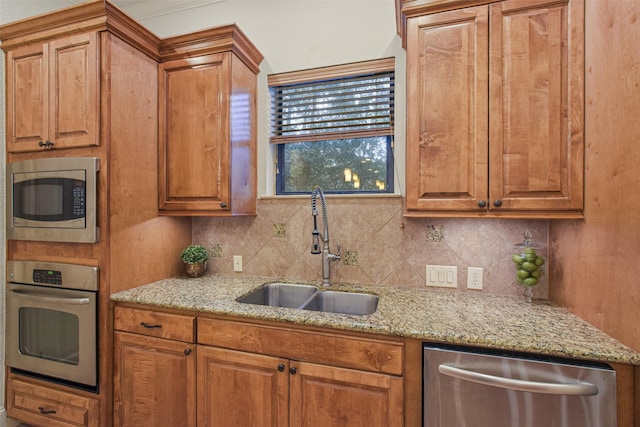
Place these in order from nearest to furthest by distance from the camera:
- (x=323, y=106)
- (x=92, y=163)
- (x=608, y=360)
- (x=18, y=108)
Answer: (x=608, y=360), (x=92, y=163), (x=18, y=108), (x=323, y=106)

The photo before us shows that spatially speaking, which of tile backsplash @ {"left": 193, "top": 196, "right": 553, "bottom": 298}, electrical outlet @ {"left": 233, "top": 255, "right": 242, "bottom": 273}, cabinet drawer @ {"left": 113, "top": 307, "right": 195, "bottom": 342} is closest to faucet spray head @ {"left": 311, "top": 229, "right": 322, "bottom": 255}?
tile backsplash @ {"left": 193, "top": 196, "right": 553, "bottom": 298}

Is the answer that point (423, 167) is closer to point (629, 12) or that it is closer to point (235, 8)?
point (629, 12)

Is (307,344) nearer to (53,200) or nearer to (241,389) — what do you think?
(241,389)

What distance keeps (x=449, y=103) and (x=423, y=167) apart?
1.07ft

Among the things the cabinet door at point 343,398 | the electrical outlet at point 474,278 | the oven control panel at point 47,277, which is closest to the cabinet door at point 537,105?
the electrical outlet at point 474,278

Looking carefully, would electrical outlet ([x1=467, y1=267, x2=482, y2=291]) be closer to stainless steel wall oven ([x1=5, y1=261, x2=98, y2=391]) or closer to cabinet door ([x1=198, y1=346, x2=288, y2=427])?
cabinet door ([x1=198, y1=346, x2=288, y2=427])

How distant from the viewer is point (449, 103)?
145 cm

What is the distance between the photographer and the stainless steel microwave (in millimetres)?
1606

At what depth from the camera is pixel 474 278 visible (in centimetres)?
171

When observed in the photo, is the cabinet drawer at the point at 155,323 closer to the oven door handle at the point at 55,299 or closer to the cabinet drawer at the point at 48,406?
the oven door handle at the point at 55,299

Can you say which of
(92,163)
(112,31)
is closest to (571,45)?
(112,31)

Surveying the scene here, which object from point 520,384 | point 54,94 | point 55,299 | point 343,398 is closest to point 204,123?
point 54,94

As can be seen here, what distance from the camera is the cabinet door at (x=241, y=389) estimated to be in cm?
134

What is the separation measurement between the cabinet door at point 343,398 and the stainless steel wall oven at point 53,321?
116 cm
